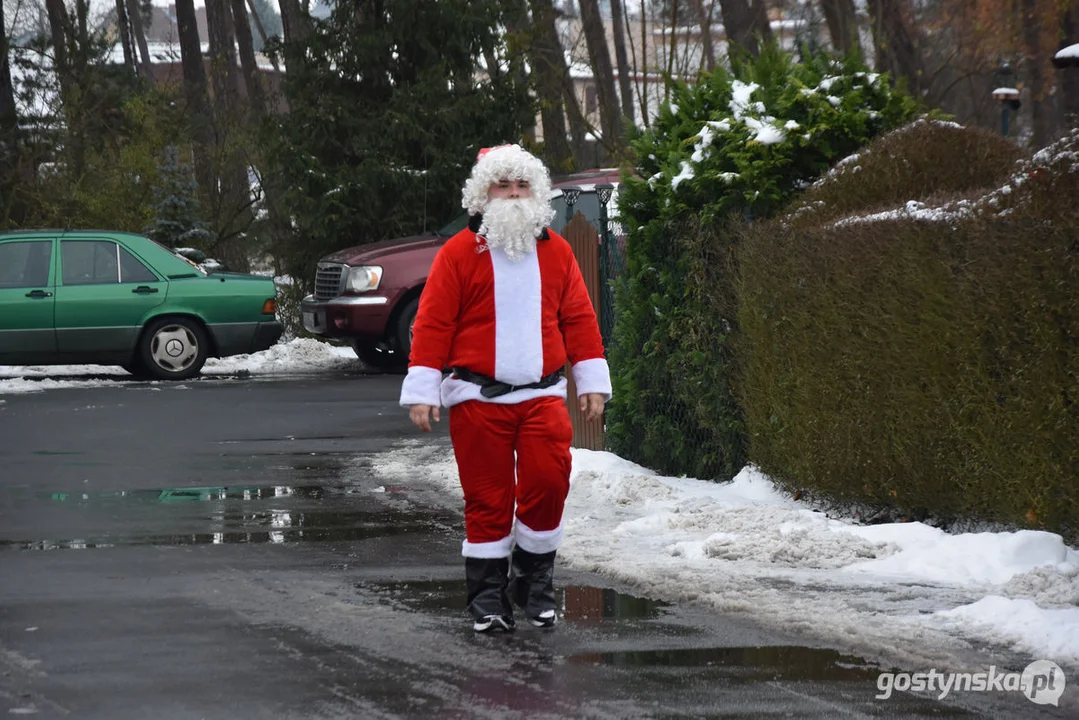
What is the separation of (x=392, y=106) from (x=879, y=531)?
15.0 m

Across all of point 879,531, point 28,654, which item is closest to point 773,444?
point 879,531

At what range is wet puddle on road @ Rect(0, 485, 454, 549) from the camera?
8.25 meters

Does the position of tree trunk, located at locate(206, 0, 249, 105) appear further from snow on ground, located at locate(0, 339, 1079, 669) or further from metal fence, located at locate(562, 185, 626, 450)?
snow on ground, located at locate(0, 339, 1079, 669)

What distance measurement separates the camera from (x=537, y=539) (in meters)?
6.25

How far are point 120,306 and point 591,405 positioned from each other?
1272 cm

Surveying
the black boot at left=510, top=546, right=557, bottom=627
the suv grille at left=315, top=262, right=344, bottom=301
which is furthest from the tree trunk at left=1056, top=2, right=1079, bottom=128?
the black boot at left=510, top=546, right=557, bottom=627

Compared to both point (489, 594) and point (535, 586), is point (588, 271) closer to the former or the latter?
point (535, 586)

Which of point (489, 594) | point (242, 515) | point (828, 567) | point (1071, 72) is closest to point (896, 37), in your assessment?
point (1071, 72)

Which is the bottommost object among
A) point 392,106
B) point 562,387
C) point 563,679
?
point 563,679

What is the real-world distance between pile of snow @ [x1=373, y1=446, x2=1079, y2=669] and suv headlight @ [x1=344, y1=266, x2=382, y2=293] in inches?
369

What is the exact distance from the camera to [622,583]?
22.9 feet

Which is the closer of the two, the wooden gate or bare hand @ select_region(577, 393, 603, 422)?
bare hand @ select_region(577, 393, 603, 422)

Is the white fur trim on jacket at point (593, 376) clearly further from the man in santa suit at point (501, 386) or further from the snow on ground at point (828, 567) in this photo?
the snow on ground at point (828, 567)

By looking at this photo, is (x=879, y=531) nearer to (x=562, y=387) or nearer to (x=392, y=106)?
(x=562, y=387)
